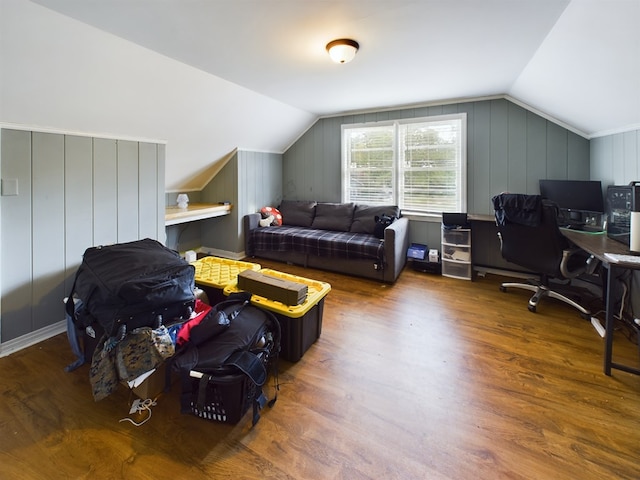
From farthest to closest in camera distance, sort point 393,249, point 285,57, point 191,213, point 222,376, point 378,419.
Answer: point 191,213
point 393,249
point 285,57
point 378,419
point 222,376

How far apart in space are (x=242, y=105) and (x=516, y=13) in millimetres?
2690

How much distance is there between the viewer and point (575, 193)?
9.96 ft

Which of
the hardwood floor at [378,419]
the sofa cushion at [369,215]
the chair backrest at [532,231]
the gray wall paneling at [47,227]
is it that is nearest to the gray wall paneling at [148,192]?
the gray wall paneling at [47,227]

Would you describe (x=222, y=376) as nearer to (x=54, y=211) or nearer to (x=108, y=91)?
(x=54, y=211)

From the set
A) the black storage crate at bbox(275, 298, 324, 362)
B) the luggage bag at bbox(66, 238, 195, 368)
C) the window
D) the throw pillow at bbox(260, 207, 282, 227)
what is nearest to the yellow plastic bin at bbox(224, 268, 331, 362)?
the black storage crate at bbox(275, 298, 324, 362)

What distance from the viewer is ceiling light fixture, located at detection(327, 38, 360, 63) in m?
2.20

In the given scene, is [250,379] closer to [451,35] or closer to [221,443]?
[221,443]

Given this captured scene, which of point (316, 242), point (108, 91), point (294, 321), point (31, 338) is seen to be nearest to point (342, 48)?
point (108, 91)

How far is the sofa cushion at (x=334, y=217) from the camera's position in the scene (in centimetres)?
440

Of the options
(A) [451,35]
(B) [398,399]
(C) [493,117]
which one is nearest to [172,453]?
(B) [398,399]

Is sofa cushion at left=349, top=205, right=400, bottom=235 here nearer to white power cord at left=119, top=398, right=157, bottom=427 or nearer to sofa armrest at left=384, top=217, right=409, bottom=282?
sofa armrest at left=384, top=217, right=409, bottom=282

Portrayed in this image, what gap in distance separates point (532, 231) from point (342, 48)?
2244mm

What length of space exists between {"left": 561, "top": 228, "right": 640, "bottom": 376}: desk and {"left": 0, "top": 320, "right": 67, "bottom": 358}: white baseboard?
3.92 meters

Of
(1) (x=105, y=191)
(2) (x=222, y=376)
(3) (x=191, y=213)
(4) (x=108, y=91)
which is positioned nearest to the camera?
(2) (x=222, y=376)
